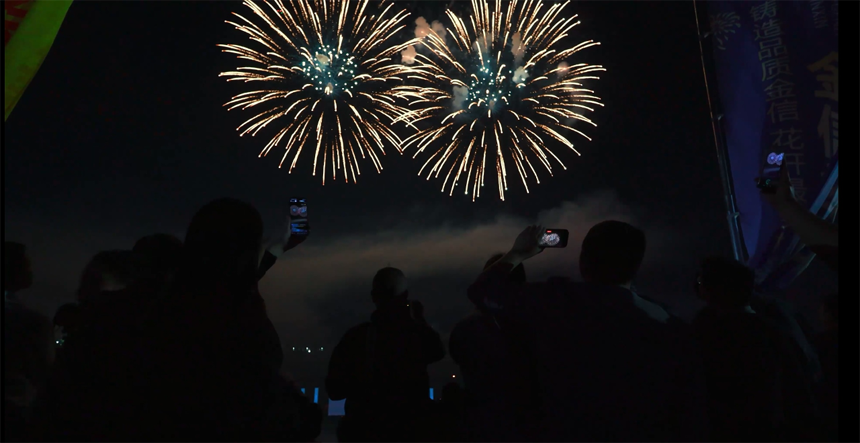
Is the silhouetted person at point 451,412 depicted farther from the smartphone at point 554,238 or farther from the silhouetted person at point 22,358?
the silhouetted person at point 22,358

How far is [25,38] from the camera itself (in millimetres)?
4633

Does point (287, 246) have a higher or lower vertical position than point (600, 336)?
higher

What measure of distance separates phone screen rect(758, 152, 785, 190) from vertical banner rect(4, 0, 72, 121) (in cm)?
586

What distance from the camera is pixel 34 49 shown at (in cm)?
466

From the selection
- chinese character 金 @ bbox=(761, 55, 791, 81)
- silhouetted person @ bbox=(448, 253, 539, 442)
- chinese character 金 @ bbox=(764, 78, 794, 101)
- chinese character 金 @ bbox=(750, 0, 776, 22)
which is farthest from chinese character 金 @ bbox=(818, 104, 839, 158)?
silhouetted person @ bbox=(448, 253, 539, 442)

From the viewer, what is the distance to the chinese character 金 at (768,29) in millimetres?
8156

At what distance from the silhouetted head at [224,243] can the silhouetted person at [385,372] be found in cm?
138

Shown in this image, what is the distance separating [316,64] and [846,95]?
8422 mm

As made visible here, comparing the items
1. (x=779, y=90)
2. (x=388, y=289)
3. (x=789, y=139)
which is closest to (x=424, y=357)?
(x=388, y=289)

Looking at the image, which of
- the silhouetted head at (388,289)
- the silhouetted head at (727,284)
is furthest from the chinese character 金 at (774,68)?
the silhouetted head at (388,289)

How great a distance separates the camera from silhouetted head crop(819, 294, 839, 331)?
3.69m

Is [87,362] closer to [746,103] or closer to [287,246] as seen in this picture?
[287,246]

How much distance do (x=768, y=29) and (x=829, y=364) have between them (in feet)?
22.0

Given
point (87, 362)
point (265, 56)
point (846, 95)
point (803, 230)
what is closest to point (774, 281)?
point (846, 95)
